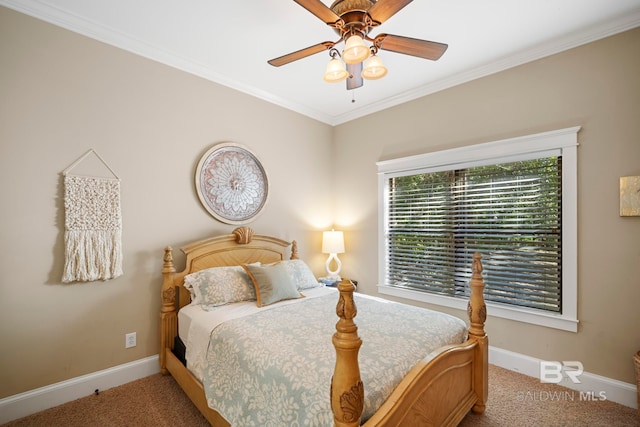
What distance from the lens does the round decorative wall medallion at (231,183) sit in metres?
2.85

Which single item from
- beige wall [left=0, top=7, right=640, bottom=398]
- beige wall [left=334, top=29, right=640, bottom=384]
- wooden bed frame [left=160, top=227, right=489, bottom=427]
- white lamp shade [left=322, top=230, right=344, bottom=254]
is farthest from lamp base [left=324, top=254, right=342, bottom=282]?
beige wall [left=334, top=29, right=640, bottom=384]

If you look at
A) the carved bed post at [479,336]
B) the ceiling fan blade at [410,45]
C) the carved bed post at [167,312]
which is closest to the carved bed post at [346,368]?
the carved bed post at [479,336]

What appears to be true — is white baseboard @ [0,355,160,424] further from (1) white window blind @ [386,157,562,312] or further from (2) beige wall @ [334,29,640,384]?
(2) beige wall @ [334,29,640,384]

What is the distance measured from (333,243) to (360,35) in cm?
240

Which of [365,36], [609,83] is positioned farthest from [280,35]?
[609,83]

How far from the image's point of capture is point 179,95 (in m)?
2.70

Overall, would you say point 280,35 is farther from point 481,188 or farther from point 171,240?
point 481,188

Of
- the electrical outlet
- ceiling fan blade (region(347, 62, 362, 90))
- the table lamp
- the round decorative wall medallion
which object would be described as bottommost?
the electrical outlet

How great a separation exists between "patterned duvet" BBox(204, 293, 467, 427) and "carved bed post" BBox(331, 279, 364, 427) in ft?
0.44

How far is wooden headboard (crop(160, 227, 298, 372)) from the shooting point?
8.04 feet

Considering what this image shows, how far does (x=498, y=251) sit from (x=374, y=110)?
2.10m

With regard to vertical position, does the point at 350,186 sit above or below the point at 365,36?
below

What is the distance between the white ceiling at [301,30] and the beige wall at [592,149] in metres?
0.17

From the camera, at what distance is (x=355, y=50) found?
1605 millimetres
